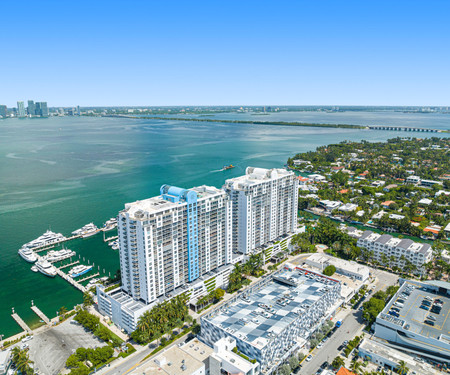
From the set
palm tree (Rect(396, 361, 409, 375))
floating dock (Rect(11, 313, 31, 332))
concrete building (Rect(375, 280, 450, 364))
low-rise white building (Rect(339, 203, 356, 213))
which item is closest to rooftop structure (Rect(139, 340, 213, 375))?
palm tree (Rect(396, 361, 409, 375))

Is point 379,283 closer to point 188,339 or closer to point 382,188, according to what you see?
point 188,339

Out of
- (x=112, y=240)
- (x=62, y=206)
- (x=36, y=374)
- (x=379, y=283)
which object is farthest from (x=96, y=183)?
(x=379, y=283)

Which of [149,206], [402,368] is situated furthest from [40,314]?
[402,368]

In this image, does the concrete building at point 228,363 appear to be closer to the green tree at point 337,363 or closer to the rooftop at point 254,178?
the green tree at point 337,363

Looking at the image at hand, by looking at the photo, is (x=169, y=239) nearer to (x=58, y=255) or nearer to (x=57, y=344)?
(x=57, y=344)

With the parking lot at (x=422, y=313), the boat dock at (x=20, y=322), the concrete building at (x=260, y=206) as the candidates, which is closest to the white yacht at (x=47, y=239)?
the boat dock at (x=20, y=322)

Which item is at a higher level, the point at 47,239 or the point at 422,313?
the point at 422,313

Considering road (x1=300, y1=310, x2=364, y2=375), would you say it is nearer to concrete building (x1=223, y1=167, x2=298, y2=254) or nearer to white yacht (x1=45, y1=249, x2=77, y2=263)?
concrete building (x1=223, y1=167, x2=298, y2=254)
